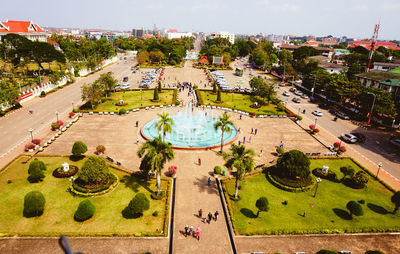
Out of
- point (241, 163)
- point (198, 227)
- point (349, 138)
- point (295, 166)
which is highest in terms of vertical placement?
point (241, 163)

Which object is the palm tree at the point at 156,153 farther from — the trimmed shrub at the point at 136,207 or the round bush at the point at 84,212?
the round bush at the point at 84,212

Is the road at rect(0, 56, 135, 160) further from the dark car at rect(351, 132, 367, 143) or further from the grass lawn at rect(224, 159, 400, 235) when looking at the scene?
the dark car at rect(351, 132, 367, 143)

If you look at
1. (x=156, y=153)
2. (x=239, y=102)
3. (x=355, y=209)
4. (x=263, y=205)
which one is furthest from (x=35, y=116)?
(x=355, y=209)

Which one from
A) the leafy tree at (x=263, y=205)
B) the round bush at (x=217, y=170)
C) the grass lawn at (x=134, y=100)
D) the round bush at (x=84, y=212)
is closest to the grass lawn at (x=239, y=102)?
the grass lawn at (x=134, y=100)

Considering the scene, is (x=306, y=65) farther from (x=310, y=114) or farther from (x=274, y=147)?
(x=274, y=147)

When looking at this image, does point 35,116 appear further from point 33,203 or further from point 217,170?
point 217,170

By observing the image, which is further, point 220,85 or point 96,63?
point 96,63

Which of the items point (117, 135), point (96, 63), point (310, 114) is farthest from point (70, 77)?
point (310, 114)
